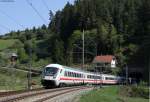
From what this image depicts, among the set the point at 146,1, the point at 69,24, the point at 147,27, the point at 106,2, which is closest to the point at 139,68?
the point at 147,27

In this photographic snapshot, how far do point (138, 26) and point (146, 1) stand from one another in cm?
988

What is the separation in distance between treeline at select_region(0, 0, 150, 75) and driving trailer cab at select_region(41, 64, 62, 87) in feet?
195

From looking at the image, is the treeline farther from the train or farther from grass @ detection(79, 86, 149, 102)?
grass @ detection(79, 86, 149, 102)

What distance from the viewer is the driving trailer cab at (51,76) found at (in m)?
58.6

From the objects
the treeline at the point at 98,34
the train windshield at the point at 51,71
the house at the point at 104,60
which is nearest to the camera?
the train windshield at the point at 51,71

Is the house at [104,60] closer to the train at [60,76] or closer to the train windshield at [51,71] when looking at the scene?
the train at [60,76]

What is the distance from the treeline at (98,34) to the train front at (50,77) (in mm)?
59448

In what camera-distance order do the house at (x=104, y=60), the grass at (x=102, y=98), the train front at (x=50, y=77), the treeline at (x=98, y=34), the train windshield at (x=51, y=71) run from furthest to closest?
1. the house at (x=104, y=60)
2. the treeline at (x=98, y=34)
3. the train windshield at (x=51, y=71)
4. the train front at (x=50, y=77)
5. the grass at (x=102, y=98)

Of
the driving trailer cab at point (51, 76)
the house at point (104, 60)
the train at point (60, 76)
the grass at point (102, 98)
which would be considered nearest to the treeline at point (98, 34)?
the house at point (104, 60)

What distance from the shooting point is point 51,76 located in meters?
58.7

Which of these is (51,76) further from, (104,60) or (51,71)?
(104,60)

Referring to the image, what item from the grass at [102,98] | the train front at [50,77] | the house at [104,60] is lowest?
the grass at [102,98]

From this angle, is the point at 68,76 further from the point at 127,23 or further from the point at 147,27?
the point at 127,23

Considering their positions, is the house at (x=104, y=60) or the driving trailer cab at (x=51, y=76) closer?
the driving trailer cab at (x=51, y=76)
